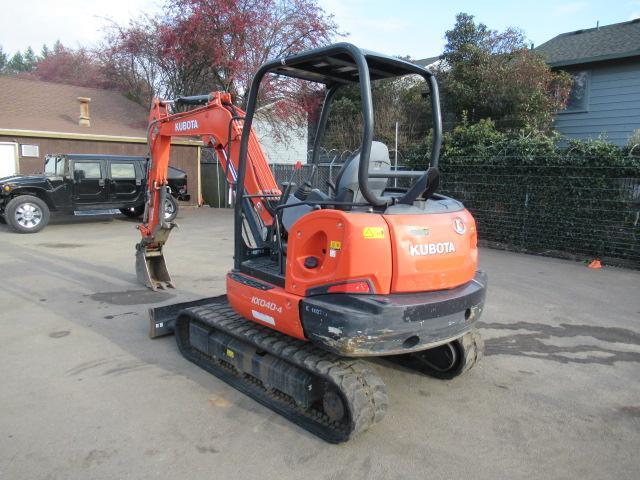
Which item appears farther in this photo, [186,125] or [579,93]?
[579,93]

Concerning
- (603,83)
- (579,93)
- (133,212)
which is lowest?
(133,212)

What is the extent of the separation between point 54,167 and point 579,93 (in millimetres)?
15642

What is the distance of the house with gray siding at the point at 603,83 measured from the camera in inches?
553

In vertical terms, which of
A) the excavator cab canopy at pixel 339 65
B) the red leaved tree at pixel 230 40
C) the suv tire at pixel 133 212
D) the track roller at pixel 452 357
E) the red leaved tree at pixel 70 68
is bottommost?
the track roller at pixel 452 357

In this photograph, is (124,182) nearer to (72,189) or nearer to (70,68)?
(72,189)

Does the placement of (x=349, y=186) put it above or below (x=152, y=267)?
above

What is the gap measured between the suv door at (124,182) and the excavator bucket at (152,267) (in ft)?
25.3

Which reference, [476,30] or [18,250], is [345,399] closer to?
[18,250]

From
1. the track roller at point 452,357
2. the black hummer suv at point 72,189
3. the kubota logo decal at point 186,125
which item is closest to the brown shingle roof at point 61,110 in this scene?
the black hummer suv at point 72,189

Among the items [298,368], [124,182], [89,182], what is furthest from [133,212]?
[298,368]

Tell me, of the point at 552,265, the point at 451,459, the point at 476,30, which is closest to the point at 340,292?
the point at 451,459

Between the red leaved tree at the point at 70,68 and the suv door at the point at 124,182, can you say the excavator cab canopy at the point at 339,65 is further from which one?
the red leaved tree at the point at 70,68

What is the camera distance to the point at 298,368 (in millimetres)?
3635

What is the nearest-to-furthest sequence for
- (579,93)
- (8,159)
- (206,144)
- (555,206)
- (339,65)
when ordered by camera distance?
(339,65), (206,144), (555,206), (579,93), (8,159)
